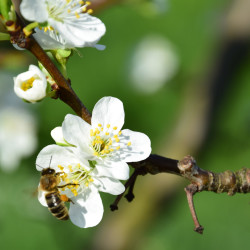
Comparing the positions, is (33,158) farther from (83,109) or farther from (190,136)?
(83,109)

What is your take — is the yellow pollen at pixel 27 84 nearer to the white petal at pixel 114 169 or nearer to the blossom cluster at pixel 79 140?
Answer: the blossom cluster at pixel 79 140

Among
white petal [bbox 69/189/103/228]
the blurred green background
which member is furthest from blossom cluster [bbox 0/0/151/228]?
the blurred green background

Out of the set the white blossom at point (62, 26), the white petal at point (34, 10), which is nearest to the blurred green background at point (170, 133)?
the white blossom at point (62, 26)

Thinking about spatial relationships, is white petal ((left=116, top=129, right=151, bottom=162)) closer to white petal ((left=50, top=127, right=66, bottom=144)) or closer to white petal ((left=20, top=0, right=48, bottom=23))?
white petal ((left=50, top=127, right=66, bottom=144))

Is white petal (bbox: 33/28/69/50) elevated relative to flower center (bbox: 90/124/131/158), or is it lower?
elevated

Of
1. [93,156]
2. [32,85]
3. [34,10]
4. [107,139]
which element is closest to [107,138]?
[107,139]

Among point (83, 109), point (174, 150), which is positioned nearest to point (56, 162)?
point (83, 109)
